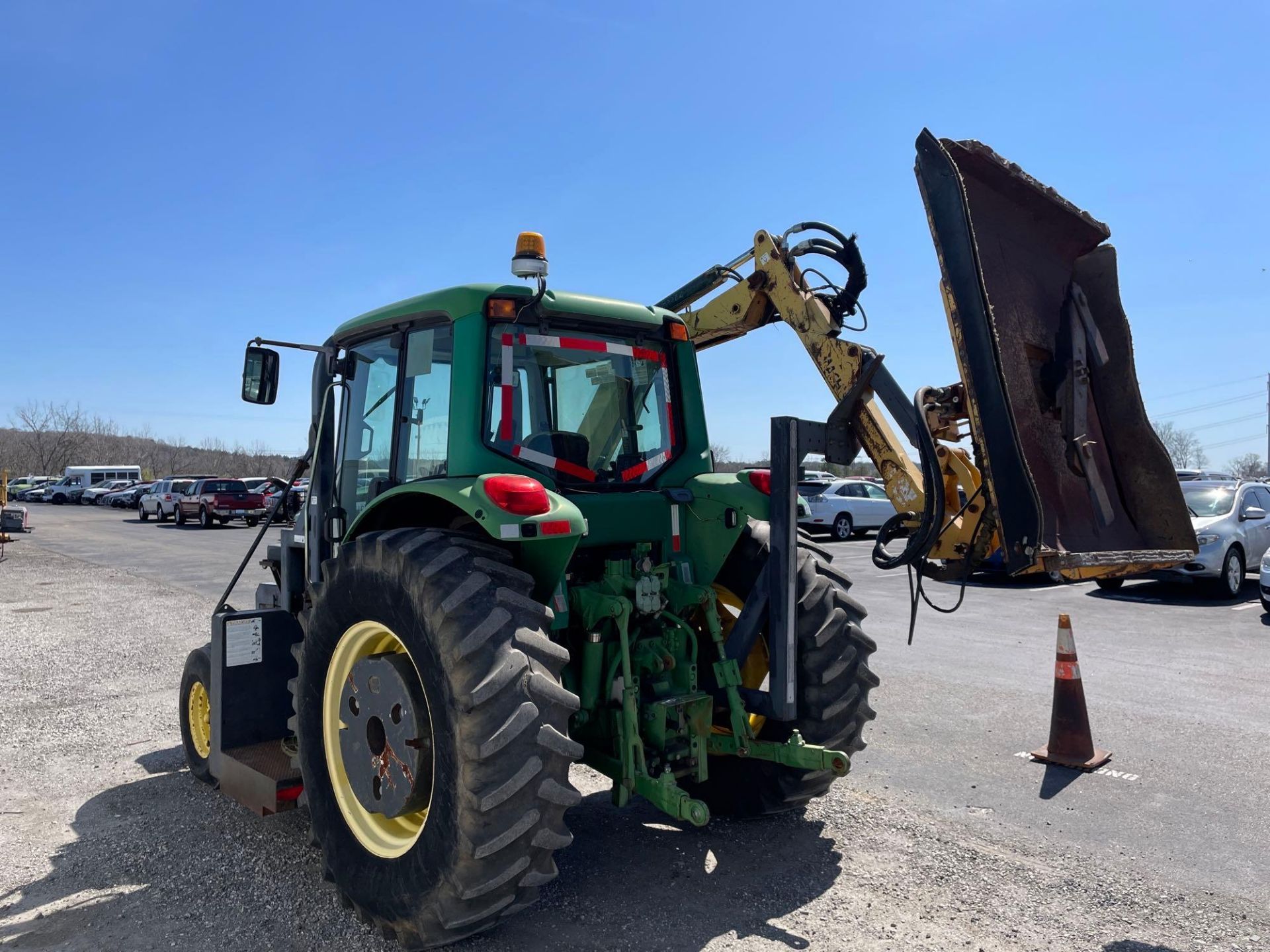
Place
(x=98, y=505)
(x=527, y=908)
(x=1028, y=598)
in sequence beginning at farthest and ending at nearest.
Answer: (x=98, y=505) → (x=1028, y=598) → (x=527, y=908)

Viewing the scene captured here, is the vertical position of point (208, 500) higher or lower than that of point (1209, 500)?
lower

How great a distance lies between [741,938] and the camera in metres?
3.48

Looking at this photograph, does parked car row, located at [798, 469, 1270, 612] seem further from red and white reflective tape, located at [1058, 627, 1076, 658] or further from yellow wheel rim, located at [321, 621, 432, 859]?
yellow wheel rim, located at [321, 621, 432, 859]

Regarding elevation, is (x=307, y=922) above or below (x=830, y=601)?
below

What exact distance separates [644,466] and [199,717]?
3.07 metres

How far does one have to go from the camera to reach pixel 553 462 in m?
4.14

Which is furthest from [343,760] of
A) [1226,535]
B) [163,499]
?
[163,499]

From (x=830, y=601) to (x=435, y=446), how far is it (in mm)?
1982

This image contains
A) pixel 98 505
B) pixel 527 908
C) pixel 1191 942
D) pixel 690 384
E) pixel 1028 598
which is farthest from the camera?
pixel 98 505

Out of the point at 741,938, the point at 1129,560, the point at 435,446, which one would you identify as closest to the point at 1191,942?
the point at 1129,560

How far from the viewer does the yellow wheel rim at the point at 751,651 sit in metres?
4.70

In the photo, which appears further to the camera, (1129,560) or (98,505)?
(98,505)

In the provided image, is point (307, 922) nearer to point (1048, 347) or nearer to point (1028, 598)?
point (1048, 347)

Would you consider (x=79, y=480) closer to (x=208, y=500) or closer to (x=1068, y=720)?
(x=208, y=500)
